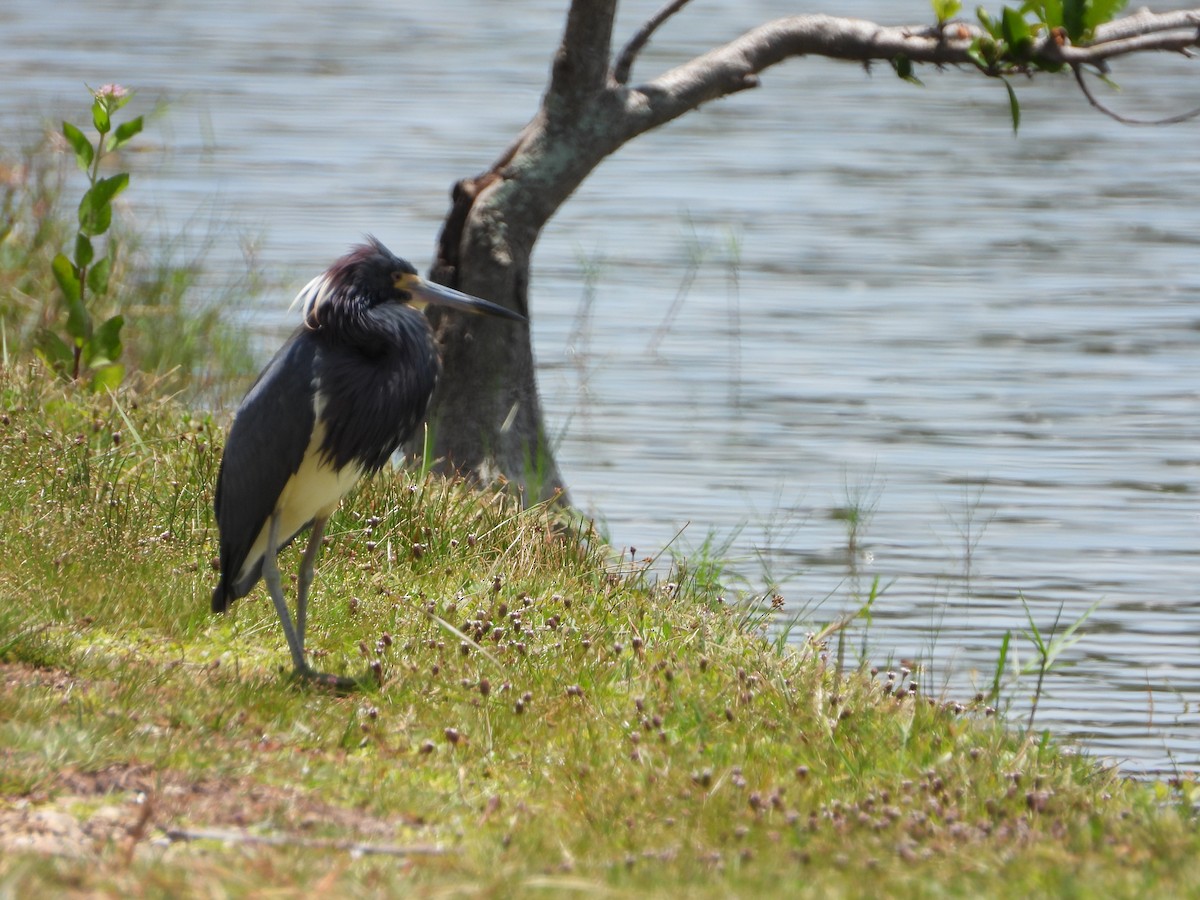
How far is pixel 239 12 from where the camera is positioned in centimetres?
2642

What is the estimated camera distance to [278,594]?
5.40 metres

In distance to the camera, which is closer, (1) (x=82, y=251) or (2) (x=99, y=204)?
(2) (x=99, y=204)

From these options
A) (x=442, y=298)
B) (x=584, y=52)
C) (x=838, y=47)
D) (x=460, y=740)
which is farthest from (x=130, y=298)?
(x=460, y=740)

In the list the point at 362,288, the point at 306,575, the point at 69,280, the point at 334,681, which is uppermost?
the point at 362,288

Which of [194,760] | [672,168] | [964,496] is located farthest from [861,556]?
[672,168]

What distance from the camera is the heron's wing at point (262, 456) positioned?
5477 millimetres

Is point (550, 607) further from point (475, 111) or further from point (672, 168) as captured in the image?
point (475, 111)

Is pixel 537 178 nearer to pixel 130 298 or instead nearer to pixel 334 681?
pixel 334 681

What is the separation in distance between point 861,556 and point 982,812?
381cm

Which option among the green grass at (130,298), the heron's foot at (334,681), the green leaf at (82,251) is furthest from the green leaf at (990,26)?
the green grass at (130,298)

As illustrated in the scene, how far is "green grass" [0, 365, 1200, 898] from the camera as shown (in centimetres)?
387

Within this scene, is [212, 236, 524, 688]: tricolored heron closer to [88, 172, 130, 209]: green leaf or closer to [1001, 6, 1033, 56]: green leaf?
[88, 172, 130, 209]: green leaf

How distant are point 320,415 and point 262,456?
0.22m

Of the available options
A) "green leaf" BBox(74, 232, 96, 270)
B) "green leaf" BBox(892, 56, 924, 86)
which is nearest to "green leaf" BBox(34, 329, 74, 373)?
"green leaf" BBox(74, 232, 96, 270)
